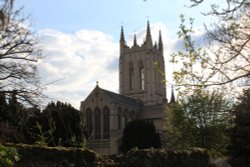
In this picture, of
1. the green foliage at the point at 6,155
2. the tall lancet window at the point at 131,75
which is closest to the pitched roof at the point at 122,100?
the tall lancet window at the point at 131,75

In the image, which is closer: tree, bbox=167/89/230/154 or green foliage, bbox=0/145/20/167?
green foliage, bbox=0/145/20/167

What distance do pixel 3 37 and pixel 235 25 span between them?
5.49 meters

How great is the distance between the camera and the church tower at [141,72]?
329ft

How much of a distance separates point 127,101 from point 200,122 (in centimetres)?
4839

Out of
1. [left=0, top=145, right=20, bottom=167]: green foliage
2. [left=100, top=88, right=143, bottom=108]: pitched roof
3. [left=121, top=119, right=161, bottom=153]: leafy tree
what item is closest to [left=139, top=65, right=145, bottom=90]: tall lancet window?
[left=100, top=88, right=143, bottom=108]: pitched roof

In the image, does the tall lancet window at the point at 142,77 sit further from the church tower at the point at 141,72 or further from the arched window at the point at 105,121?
the arched window at the point at 105,121

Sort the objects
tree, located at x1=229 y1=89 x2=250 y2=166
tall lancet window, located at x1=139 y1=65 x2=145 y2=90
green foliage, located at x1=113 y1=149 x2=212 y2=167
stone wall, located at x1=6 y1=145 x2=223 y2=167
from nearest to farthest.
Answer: stone wall, located at x1=6 y1=145 x2=223 y2=167 < green foliage, located at x1=113 y1=149 x2=212 y2=167 < tree, located at x1=229 y1=89 x2=250 y2=166 < tall lancet window, located at x1=139 y1=65 x2=145 y2=90

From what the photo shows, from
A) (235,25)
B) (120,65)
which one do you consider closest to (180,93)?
(235,25)

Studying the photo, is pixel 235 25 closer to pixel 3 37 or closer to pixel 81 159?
pixel 3 37

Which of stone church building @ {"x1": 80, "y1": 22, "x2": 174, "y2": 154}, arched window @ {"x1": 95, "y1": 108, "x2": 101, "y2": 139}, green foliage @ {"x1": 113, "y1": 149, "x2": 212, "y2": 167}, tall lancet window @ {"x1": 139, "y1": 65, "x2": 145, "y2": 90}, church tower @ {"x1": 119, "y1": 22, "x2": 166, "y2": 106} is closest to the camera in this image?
green foliage @ {"x1": 113, "y1": 149, "x2": 212, "y2": 167}

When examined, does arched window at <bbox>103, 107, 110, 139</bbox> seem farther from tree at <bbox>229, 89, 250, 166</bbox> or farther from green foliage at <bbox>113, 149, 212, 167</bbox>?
green foliage at <bbox>113, 149, 212, 167</bbox>

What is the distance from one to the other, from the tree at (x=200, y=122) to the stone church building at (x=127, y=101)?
18.0m

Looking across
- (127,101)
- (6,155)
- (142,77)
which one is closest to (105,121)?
(127,101)

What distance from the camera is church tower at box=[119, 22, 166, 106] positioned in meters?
100
